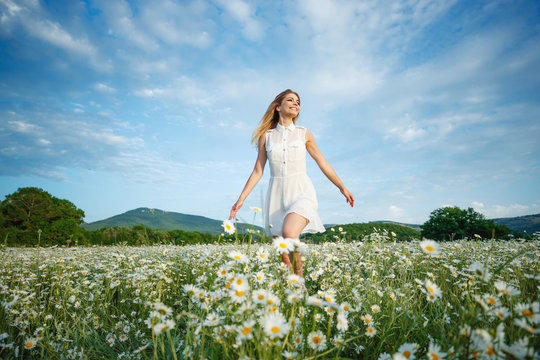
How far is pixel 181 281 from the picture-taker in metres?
4.57

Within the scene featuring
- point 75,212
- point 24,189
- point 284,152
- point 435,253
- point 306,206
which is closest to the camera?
point 435,253

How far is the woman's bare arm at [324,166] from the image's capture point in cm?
428

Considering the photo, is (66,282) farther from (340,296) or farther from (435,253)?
(435,253)

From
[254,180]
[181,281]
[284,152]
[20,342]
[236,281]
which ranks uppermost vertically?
[284,152]

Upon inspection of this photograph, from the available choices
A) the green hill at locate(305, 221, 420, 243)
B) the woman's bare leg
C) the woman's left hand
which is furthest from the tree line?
the woman's bare leg

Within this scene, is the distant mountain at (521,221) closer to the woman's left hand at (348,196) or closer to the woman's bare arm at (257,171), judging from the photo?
the woman's left hand at (348,196)

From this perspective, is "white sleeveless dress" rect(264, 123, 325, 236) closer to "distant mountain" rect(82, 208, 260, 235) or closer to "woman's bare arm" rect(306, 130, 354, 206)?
"woman's bare arm" rect(306, 130, 354, 206)

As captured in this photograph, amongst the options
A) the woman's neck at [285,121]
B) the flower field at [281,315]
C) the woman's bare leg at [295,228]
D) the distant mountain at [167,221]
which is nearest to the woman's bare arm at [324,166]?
the woman's neck at [285,121]

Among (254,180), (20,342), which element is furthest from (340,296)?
(20,342)

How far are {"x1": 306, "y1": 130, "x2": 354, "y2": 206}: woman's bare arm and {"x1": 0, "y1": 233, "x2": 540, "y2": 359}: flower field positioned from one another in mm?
874

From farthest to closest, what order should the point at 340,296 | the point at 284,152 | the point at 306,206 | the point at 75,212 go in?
the point at 75,212, the point at 284,152, the point at 306,206, the point at 340,296

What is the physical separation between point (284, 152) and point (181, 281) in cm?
281

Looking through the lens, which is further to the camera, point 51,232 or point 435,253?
point 51,232

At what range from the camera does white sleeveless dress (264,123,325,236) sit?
400 centimetres
